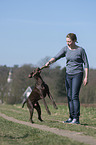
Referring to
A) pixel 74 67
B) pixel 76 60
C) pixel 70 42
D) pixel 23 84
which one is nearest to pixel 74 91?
pixel 74 67

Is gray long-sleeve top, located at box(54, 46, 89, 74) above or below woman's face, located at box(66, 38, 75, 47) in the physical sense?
below

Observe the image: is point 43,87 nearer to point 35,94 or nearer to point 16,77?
point 35,94

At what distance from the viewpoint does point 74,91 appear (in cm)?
890

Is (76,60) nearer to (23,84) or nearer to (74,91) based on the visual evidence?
(74,91)

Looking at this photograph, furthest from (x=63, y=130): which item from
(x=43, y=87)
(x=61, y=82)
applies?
(x=61, y=82)

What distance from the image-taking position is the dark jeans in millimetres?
8867

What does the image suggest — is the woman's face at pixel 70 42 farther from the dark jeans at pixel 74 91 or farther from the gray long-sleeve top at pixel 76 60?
the dark jeans at pixel 74 91

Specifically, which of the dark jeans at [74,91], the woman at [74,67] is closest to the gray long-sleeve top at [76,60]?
the woman at [74,67]

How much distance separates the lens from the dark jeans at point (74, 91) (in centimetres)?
887

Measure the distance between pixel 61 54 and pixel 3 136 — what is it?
334cm

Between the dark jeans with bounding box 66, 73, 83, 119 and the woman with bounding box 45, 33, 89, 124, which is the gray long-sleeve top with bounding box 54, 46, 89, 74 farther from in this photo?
the dark jeans with bounding box 66, 73, 83, 119

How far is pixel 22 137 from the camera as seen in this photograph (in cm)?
666

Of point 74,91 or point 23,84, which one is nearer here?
point 74,91

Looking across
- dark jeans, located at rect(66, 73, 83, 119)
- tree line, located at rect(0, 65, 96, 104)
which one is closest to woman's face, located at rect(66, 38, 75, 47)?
dark jeans, located at rect(66, 73, 83, 119)
